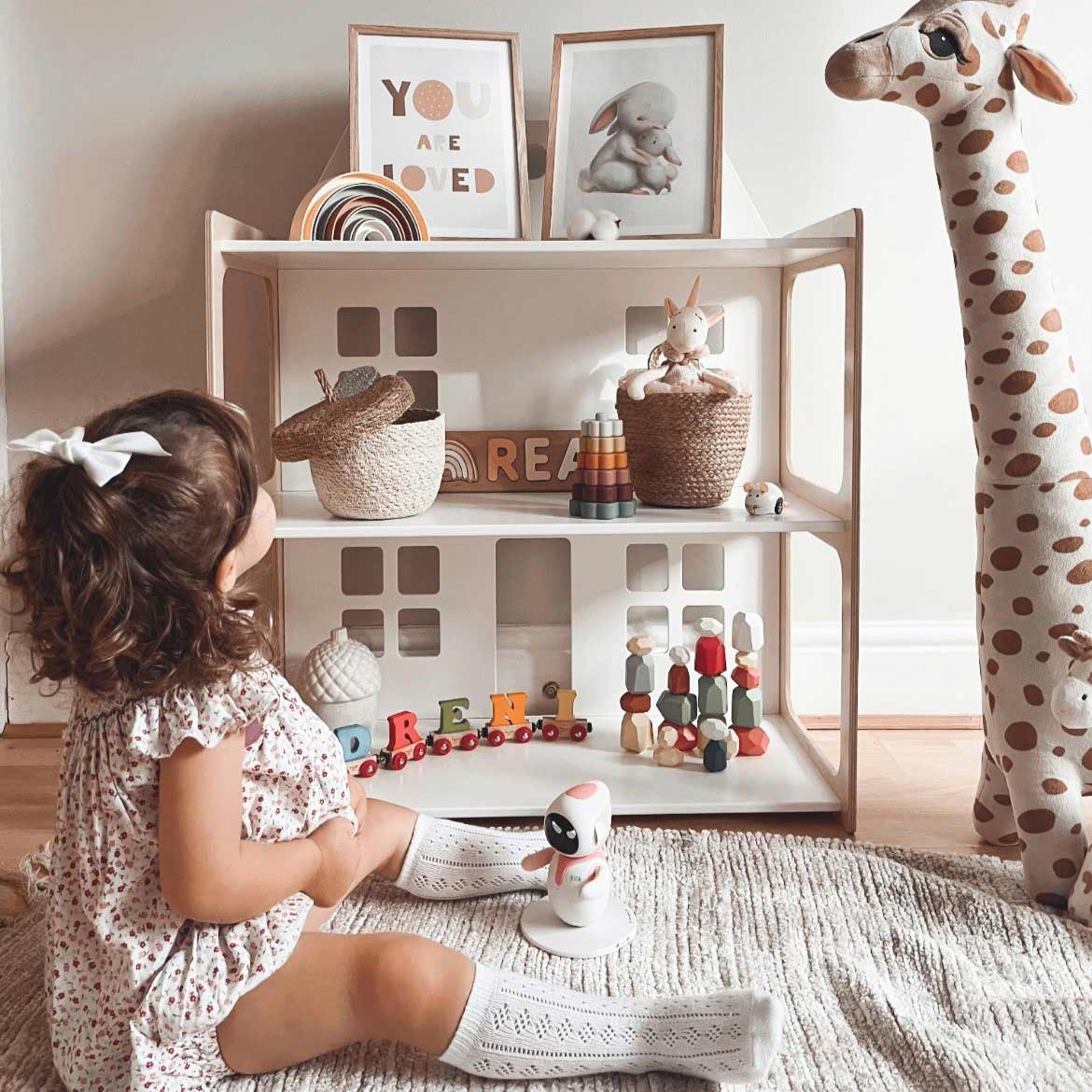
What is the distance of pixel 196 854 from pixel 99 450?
30 cm

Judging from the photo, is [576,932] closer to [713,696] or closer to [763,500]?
[713,696]

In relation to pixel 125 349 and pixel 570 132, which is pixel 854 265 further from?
pixel 125 349

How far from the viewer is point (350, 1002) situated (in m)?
0.96

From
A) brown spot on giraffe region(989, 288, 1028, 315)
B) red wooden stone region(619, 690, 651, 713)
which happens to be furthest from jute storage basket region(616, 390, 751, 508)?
brown spot on giraffe region(989, 288, 1028, 315)

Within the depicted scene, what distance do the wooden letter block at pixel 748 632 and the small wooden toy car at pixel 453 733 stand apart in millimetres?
388

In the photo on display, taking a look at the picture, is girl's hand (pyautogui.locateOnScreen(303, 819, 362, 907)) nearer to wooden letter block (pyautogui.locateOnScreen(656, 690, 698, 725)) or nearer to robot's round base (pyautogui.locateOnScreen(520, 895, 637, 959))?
robot's round base (pyautogui.locateOnScreen(520, 895, 637, 959))

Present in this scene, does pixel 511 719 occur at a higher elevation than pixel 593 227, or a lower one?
lower

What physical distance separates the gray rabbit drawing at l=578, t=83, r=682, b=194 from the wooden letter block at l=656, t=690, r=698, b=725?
66 centimetres

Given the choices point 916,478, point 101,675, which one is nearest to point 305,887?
point 101,675

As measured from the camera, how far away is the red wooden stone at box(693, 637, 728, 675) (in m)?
1.61

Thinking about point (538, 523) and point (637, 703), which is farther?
point (637, 703)

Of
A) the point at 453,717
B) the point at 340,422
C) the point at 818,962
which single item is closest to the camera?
the point at 818,962

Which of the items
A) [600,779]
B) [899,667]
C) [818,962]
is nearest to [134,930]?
[818,962]

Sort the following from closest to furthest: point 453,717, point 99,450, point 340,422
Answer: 1. point 99,450
2. point 340,422
3. point 453,717
